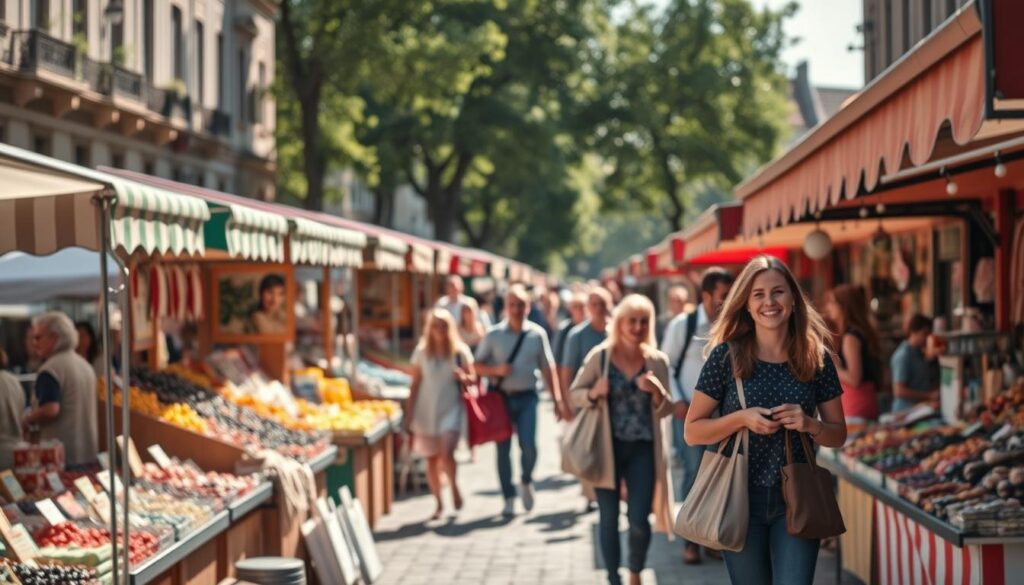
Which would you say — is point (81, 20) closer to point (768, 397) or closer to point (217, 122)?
point (217, 122)

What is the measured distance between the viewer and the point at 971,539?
658 centimetres

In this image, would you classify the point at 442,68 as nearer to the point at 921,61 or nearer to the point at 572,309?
the point at 572,309

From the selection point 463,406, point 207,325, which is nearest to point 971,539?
point 463,406

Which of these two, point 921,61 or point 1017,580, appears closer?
point 921,61

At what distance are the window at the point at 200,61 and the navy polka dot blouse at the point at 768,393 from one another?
30.8 meters

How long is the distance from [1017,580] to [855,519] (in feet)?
7.76

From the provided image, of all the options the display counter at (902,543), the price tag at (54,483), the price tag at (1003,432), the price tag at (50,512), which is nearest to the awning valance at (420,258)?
the display counter at (902,543)

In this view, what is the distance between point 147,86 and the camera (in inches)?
1187

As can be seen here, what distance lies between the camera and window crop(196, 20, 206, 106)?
34.9m

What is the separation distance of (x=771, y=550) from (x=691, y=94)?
42304 millimetres

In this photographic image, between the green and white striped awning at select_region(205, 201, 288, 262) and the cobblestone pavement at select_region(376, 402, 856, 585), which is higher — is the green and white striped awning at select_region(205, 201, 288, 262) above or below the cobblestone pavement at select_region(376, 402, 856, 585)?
above

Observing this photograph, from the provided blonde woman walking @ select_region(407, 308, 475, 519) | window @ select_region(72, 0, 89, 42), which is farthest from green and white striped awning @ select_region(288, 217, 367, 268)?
window @ select_region(72, 0, 89, 42)

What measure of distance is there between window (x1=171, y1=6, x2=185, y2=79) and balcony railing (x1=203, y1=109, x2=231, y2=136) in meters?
2.00

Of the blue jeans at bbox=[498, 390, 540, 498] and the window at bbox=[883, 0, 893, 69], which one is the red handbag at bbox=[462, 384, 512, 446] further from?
the window at bbox=[883, 0, 893, 69]
